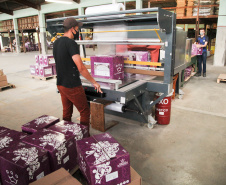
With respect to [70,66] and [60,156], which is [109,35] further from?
[60,156]

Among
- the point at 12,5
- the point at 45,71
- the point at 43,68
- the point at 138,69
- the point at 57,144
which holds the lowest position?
the point at 57,144

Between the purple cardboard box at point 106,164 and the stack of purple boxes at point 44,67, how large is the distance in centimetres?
589

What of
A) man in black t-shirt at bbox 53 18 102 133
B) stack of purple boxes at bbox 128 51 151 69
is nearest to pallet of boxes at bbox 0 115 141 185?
man in black t-shirt at bbox 53 18 102 133

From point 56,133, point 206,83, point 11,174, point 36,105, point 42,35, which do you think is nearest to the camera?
point 11,174

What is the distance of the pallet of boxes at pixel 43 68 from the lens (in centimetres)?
692

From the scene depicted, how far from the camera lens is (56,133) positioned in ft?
6.64

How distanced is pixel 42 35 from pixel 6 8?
5368 mm

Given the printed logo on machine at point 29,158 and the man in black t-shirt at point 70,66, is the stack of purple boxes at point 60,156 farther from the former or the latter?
the man in black t-shirt at point 70,66

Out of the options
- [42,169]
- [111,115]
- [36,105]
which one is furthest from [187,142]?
[36,105]

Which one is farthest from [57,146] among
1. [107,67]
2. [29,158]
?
[107,67]

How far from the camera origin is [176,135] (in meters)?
3.03

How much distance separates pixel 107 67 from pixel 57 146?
125 cm

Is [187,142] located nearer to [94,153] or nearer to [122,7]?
[94,153]

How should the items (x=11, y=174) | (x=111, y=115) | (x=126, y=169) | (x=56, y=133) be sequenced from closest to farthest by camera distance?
(x=126, y=169)
(x=11, y=174)
(x=56, y=133)
(x=111, y=115)
